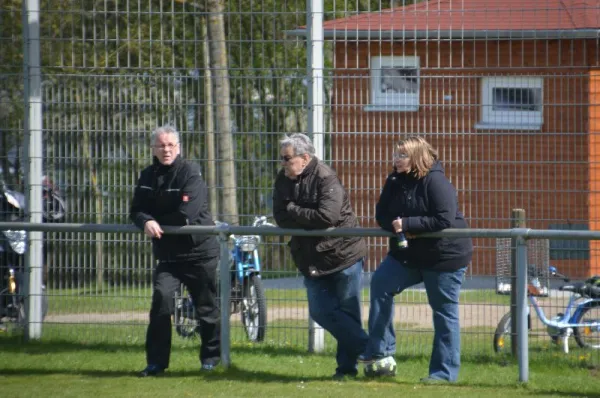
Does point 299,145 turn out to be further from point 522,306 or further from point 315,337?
point 315,337

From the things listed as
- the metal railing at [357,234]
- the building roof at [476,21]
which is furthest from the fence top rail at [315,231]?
the building roof at [476,21]

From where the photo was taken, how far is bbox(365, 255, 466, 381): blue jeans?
757 cm

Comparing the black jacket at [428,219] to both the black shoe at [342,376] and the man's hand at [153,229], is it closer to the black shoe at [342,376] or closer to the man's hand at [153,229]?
the black shoe at [342,376]

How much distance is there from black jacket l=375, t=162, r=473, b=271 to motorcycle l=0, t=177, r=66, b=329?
3447 millimetres

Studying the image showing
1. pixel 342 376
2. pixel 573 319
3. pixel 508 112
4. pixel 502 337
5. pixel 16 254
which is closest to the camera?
pixel 342 376

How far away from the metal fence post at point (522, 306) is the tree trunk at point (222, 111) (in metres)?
2.76

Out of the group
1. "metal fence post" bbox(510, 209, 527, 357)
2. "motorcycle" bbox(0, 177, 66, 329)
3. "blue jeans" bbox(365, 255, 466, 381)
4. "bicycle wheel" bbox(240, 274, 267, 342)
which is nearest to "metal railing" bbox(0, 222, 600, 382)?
"metal fence post" bbox(510, 209, 527, 357)

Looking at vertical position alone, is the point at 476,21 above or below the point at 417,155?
above

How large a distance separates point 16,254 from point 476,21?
179 inches

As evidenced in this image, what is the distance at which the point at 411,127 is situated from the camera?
909 cm

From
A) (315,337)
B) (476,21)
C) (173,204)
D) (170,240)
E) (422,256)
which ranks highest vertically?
(476,21)

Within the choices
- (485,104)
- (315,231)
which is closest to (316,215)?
(315,231)

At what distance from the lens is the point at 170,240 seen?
812 centimetres

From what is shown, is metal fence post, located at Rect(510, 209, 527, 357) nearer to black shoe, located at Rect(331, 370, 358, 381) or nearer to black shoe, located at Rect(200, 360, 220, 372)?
black shoe, located at Rect(331, 370, 358, 381)
